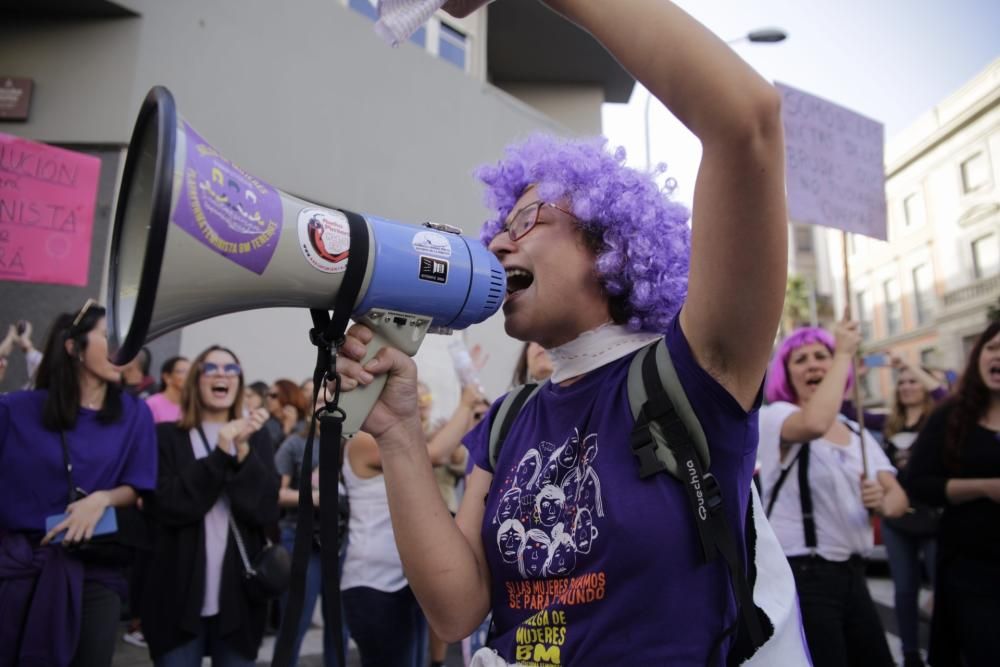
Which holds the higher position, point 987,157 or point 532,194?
point 987,157

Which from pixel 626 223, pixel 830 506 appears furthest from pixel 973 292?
pixel 626 223

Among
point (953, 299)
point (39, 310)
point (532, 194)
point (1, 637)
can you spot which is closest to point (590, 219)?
point (532, 194)

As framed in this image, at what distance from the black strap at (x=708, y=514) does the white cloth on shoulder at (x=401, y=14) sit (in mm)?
743

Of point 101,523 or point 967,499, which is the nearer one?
point 101,523

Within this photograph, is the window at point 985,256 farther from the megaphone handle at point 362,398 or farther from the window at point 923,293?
the megaphone handle at point 362,398

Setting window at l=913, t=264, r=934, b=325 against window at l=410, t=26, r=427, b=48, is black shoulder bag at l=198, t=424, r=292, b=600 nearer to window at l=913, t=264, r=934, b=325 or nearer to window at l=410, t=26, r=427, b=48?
window at l=410, t=26, r=427, b=48

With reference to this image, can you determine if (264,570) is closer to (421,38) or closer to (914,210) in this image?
(421,38)

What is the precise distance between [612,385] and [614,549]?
0.34 meters

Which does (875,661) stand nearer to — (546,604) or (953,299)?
(546,604)

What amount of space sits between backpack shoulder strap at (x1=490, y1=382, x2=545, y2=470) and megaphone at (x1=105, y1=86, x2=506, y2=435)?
0.28m

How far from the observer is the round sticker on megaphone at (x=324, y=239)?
1.26 metres

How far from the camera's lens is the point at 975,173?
21641mm

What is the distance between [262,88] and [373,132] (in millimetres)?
1667

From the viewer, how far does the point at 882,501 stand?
3246mm
